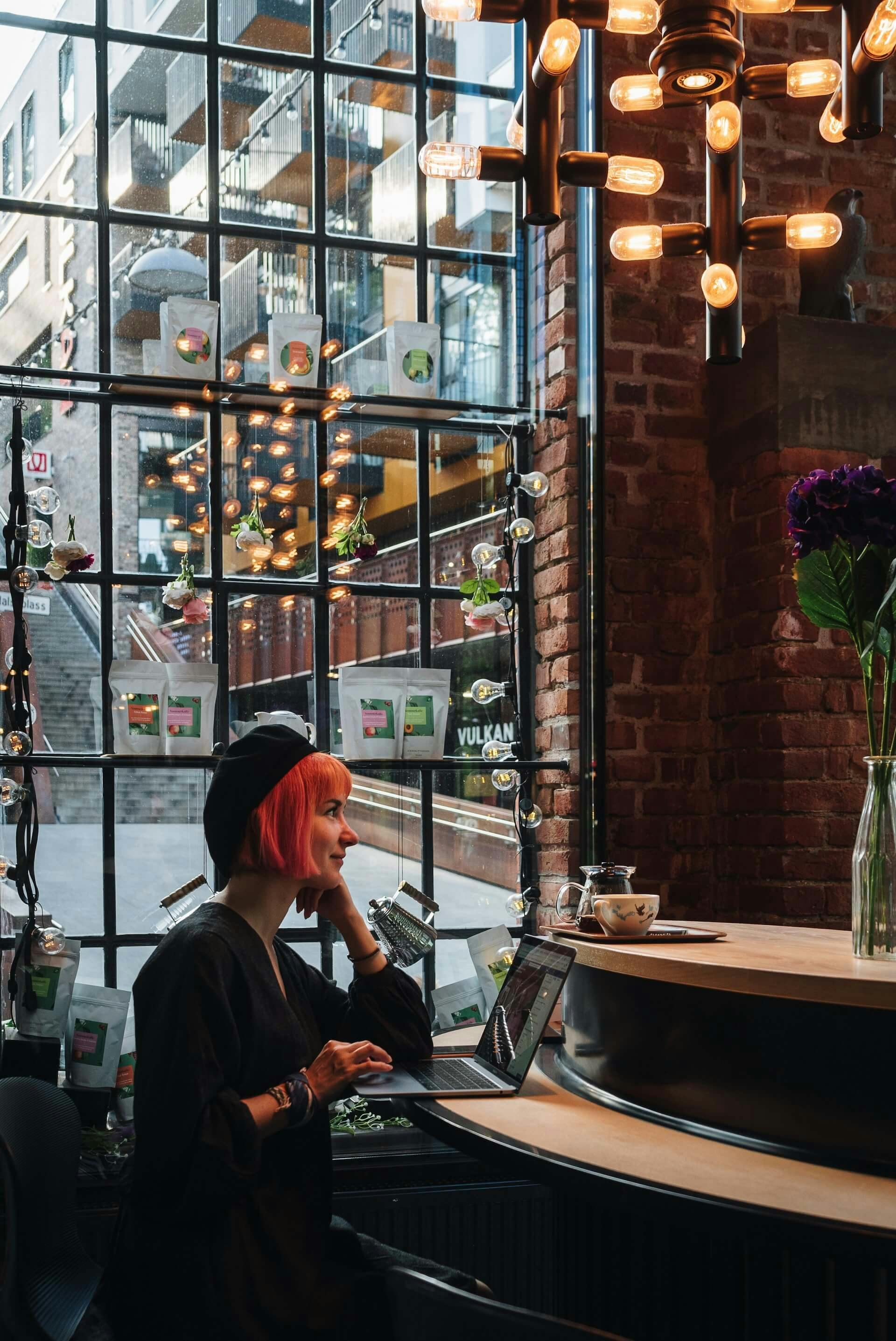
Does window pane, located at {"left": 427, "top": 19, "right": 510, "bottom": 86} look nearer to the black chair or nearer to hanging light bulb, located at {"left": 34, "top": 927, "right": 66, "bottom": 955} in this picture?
hanging light bulb, located at {"left": 34, "top": 927, "right": 66, "bottom": 955}

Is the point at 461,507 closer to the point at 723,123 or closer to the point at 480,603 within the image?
the point at 480,603

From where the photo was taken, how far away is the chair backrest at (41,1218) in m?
1.56

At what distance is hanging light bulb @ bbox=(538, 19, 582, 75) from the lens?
1.50 m

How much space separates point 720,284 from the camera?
71.9 inches

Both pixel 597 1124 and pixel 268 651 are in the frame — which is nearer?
pixel 597 1124

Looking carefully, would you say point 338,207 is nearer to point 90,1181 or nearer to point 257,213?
point 257,213

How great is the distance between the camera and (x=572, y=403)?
312cm

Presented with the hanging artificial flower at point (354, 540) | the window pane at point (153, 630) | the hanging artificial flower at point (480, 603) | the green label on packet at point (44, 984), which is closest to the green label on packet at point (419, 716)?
the hanging artificial flower at point (480, 603)

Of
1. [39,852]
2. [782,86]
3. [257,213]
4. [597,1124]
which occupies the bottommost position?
[597,1124]

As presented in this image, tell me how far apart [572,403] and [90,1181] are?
6.41 ft

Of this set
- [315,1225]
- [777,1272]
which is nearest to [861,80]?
[777,1272]

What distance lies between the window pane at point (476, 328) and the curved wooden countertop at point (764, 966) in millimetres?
1560

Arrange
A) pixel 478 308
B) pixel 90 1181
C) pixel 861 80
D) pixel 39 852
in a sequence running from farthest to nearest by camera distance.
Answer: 1. pixel 478 308
2. pixel 39 852
3. pixel 90 1181
4. pixel 861 80

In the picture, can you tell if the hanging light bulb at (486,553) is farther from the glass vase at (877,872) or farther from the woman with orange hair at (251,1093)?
the glass vase at (877,872)
